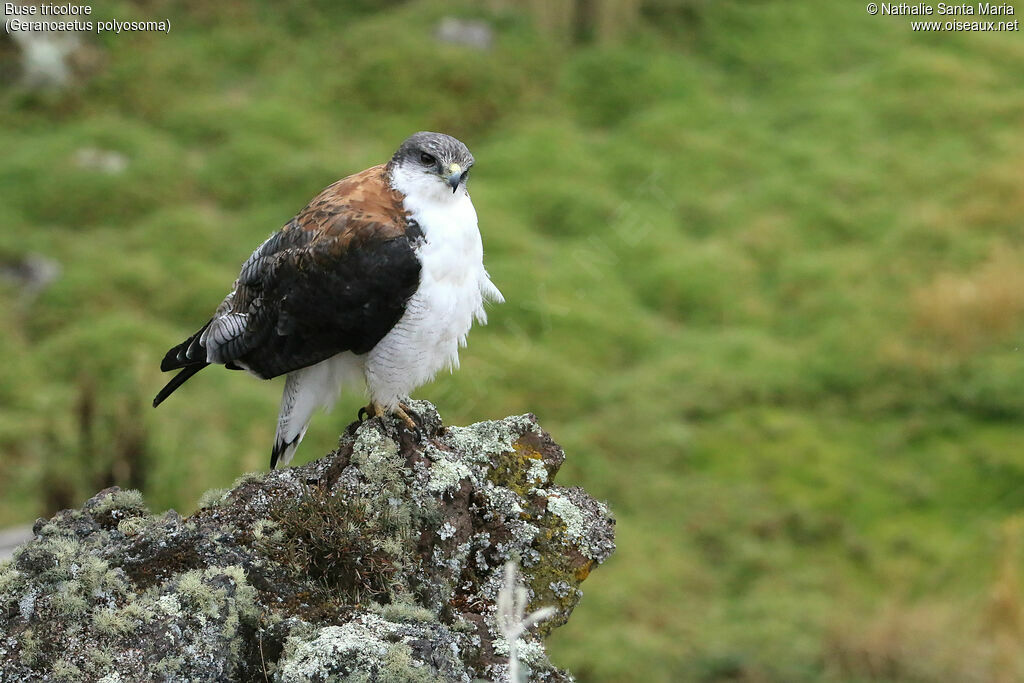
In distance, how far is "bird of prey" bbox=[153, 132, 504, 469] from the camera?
14.6 feet

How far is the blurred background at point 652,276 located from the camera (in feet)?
26.0

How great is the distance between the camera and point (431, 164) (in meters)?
4.46

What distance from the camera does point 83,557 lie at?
10.9 feet

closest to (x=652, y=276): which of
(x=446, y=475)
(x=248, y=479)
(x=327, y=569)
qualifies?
(x=446, y=475)

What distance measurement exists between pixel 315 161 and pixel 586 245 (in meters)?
2.72

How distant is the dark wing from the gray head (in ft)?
0.32

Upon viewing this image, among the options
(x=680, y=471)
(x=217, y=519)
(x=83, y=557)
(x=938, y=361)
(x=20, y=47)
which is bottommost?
(x=83, y=557)

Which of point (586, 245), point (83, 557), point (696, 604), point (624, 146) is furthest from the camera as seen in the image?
point (624, 146)

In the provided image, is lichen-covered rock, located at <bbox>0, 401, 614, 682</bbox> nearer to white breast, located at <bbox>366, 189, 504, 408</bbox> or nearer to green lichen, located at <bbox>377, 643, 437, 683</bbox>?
green lichen, located at <bbox>377, 643, 437, 683</bbox>

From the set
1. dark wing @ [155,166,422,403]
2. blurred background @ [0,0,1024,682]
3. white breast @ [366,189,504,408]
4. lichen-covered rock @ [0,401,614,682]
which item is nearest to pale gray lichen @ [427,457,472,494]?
lichen-covered rock @ [0,401,614,682]

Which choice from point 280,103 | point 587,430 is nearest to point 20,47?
point 280,103

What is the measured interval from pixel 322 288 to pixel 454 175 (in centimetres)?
66

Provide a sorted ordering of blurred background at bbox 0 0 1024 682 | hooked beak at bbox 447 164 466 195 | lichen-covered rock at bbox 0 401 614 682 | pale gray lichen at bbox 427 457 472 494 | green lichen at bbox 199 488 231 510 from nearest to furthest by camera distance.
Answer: lichen-covered rock at bbox 0 401 614 682, green lichen at bbox 199 488 231 510, pale gray lichen at bbox 427 457 472 494, hooked beak at bbox 447 164 466 195, blurred background at bbox 0 0 1024 682

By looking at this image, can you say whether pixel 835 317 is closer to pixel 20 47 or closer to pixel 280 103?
pixel 280 103
